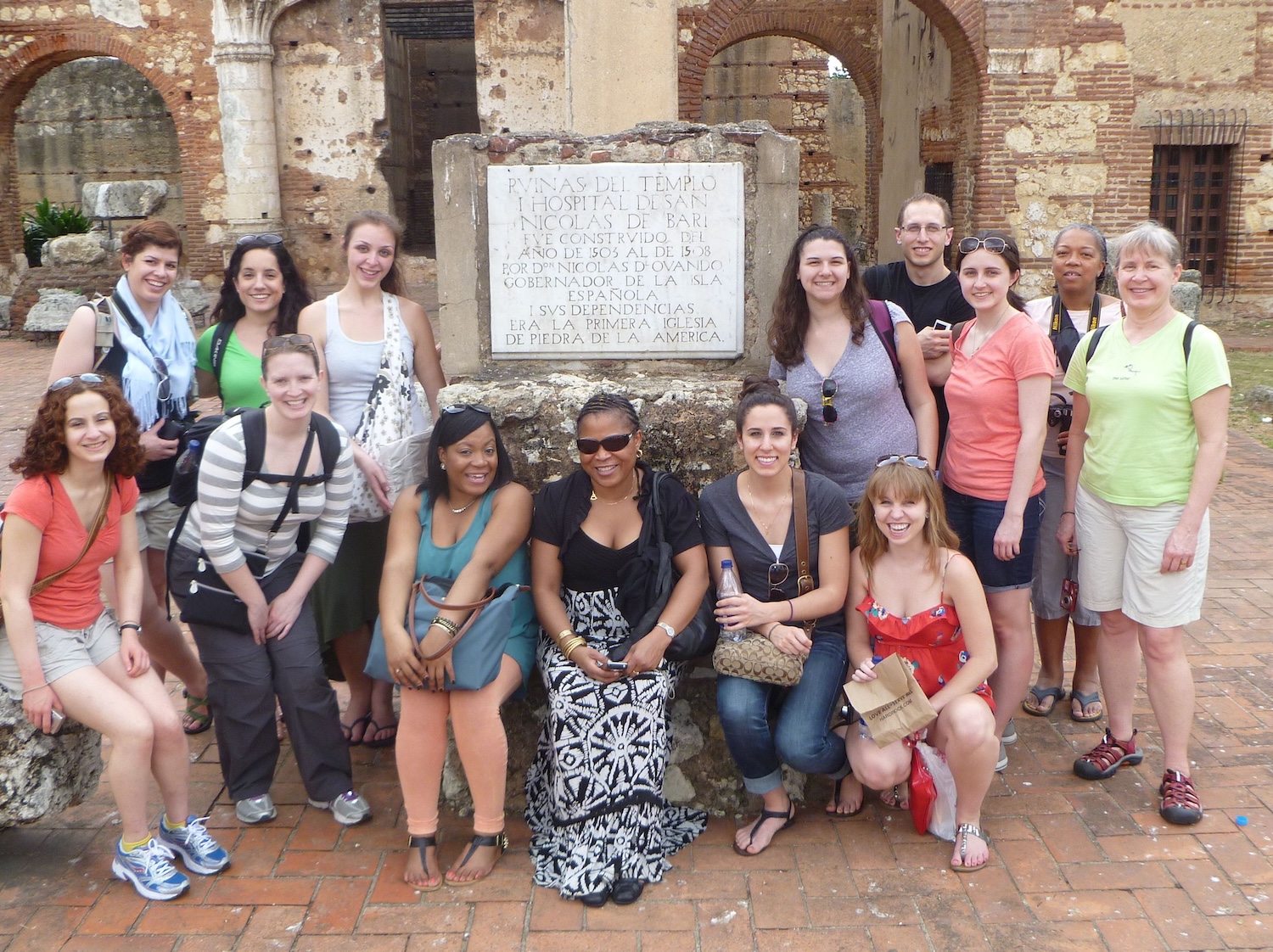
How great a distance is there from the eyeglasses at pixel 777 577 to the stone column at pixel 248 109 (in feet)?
43.3

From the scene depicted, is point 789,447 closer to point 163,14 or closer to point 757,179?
point 757,179

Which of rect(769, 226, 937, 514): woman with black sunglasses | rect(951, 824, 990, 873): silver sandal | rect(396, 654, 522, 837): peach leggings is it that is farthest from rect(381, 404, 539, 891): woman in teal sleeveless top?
rect(951, 824, 990, 873): silver sandal

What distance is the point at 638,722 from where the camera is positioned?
3.31 m

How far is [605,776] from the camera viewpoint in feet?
10.8

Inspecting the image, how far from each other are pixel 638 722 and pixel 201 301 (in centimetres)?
1281

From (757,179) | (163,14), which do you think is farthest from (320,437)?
(163,14)

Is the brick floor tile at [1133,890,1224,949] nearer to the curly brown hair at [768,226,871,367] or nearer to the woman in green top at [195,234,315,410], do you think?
the curly brown hair at [768,226,871,367]

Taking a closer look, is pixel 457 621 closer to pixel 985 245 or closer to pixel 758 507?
pixel 758 507

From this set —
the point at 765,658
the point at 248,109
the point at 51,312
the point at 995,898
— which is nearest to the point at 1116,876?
the point at 995,898

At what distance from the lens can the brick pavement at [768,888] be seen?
2.99 meters

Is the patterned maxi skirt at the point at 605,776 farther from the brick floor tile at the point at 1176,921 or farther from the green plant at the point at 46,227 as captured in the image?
the green plant at the point at 46,227

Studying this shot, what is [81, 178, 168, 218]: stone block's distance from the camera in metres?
16.1

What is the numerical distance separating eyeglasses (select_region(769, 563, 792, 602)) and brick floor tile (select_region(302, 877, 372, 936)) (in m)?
1.42

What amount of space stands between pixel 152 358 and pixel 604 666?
74.1 inches
